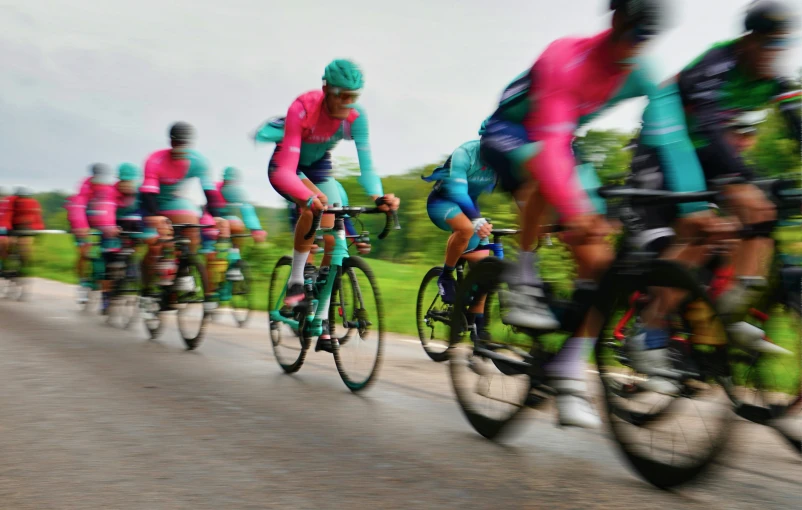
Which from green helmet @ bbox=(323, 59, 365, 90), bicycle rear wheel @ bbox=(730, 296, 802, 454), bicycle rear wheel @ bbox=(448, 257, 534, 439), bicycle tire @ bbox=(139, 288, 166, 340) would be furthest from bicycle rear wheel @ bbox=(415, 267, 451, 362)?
bicycle rear wheel @ bbox=(730, 296, 802, 454)

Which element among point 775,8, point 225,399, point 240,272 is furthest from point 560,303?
point 240,272

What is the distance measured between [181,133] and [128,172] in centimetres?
290

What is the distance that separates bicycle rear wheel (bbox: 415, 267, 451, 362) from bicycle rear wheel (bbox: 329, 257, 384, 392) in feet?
4.81

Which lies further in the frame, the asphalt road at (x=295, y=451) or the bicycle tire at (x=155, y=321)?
the bicycle tire at (x=155, y=321)

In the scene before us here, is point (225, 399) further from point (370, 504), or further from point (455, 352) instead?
point (370, 504)

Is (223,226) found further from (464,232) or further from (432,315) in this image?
(464,232)

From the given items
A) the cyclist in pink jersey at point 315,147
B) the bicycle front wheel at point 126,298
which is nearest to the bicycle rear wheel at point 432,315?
the cyclist in pink jersey at point 315,147

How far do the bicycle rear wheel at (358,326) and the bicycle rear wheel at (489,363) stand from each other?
1048 millimetres

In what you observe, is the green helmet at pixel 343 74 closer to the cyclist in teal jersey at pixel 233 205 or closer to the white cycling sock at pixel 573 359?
the white cycling sock at pixel 573 359

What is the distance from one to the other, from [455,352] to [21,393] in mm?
3038

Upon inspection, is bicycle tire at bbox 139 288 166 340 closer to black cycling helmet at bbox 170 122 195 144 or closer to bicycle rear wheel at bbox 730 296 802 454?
black cycling helmet at bbox 170 122 195 144

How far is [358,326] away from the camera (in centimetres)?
605

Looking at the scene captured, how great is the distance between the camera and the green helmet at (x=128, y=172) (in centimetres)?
1208

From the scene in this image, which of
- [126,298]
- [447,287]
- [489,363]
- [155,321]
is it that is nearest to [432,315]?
[447,287]
